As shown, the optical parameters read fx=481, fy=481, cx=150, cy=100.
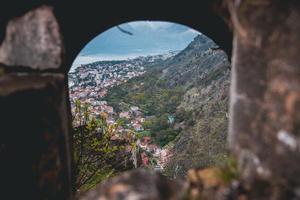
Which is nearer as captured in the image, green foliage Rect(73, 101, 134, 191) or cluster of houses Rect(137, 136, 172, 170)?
green foliage Rect(73, 101, 134, 191)

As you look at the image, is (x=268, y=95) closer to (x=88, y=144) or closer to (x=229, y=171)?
(x=229, y=171)

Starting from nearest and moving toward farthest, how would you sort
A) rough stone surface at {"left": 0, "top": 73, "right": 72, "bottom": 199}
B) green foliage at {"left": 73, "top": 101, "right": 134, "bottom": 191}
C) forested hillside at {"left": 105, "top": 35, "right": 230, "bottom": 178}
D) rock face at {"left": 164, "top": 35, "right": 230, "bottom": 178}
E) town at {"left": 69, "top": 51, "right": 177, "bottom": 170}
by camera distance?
rough stone surface at {"left": 0, "top": 73, "right": 72, "bottom": 199}, green foliage at {"left": 73, "top": 101, "right": 134, "bottom": 191}, rock face at {"left": 164, "top": 35, "right": 230, "bottom": 178}, forested hillside at {"left": 105, "top": 35, "right": 230, "bottom": 178}, town at {"left": 69, "top": 51, "right": 177, "bottom": 170}

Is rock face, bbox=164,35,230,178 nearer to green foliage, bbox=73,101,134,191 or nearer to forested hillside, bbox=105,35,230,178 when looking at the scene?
forested hillside, bbox=105,35,230,178

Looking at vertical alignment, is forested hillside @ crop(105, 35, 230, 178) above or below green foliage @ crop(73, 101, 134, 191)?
below

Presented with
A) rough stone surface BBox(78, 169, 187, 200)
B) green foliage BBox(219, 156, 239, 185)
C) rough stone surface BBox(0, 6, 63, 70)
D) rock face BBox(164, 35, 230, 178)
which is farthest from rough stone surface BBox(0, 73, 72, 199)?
rock face BBox(164, 35, 230, 178)

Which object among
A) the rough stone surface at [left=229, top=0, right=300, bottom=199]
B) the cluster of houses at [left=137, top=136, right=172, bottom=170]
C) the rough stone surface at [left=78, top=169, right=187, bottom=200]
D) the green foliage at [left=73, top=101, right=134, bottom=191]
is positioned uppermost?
the rough stone surface at [left=229, top=0, right=300, bottom=199]

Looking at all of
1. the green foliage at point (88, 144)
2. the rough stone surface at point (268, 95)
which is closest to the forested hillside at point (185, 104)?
the green foliage at point (88, 144)

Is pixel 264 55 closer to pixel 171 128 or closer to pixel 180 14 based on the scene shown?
pixel 180 14

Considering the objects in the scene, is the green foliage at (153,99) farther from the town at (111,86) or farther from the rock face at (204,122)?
the rock face at (204,122)
